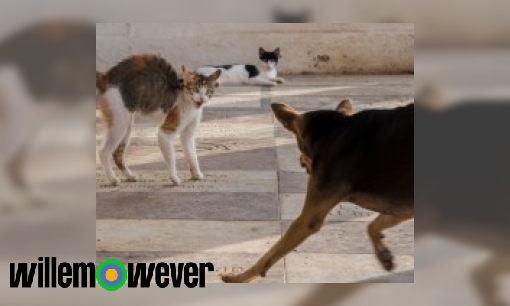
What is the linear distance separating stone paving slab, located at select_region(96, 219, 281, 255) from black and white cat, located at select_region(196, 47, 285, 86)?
0.32 metres

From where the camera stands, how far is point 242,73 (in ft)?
5.83

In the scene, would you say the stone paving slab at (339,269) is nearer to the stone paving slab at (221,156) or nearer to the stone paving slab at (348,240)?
the stone paving slab at (348,240)

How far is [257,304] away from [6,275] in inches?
22.8

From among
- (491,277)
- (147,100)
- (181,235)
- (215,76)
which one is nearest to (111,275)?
(181,235)

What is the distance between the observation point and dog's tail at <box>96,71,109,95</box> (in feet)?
5.76

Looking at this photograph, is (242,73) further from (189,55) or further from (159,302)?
(159,302)

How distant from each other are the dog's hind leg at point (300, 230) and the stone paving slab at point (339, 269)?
32 millimetres

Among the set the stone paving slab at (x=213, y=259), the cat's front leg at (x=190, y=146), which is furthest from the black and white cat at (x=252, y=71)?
the stone paving slab at (x=213, y=259)

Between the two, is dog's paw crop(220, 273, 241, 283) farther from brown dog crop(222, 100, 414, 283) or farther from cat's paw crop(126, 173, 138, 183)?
cat's paw crop(126, 173, 138, 183)

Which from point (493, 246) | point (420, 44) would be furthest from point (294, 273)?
point (420, 44)

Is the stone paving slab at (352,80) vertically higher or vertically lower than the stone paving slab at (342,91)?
higher

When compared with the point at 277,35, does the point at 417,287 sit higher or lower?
lower

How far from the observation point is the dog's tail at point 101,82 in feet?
5.76

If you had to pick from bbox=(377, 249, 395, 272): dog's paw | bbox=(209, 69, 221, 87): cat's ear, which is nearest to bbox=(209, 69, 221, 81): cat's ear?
bbox=(209, 69, 221, 87): cat's ear
